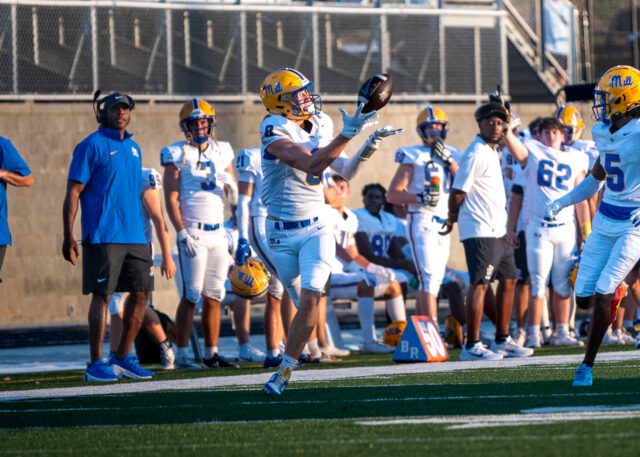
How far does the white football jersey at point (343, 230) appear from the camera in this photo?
11.9 meters

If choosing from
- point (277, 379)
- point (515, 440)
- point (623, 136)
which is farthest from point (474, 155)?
point (515, 440)

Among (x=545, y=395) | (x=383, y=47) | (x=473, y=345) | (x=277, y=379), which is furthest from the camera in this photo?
(x=383, y=47)

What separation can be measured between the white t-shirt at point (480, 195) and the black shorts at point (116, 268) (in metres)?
2.57

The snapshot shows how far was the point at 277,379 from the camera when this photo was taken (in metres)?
6.81

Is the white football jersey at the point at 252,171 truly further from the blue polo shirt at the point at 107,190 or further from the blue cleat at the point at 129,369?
the blue cleat at the point at 129,369

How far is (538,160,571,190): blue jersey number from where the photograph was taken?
11.1m

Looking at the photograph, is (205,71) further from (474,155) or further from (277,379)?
(277,379)

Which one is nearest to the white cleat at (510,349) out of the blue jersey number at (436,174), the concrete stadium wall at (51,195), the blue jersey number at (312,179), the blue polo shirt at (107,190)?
the blue jersey number at (436,174)

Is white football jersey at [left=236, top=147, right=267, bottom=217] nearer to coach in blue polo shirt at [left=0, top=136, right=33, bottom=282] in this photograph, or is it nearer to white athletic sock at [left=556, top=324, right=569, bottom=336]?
coach in blue polo shirt at [left=0, top=136, right=33, bottom=282]

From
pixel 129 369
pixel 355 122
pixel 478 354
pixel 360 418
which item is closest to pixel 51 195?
pixel 129 369

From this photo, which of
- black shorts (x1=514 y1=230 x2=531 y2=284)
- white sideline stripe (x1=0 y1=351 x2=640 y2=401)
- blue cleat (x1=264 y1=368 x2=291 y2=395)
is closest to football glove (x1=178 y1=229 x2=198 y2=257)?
white sideline stripe (x1=0 y1=351 x2=640 y2=401)

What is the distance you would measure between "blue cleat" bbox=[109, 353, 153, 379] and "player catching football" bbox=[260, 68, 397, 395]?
6.50 feet

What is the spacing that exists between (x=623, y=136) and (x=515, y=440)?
287cm

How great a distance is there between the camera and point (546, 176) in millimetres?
11133
